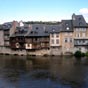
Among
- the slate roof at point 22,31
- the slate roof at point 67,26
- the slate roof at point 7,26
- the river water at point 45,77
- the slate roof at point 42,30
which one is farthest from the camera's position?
the slate roof at point 7,26

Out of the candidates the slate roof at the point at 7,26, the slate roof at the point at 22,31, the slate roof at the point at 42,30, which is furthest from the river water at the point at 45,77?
the slate roof at the point at 7,26

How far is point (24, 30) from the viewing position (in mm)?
100062

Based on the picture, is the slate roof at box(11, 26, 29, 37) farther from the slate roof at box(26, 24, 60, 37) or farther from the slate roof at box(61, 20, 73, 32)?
the slate roof at box(61, 20, 73, 32)

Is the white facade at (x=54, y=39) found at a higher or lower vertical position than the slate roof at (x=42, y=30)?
lower

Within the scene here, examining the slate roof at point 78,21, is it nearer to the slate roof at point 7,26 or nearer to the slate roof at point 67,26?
the slate roof at point 67,26

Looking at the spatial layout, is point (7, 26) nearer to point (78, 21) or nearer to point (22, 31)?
point (22, 31)

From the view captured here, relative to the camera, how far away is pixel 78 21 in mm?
95188

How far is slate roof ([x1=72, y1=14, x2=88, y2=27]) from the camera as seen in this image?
93750 millimetres

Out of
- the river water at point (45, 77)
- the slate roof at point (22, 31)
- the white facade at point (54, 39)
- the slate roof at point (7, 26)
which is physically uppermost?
the slate roof at point (7, 26)

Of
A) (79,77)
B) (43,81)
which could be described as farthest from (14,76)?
(79,77)

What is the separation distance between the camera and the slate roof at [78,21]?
9375 cm

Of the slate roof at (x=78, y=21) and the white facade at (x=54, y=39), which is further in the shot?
the white facade at (x=54, y=39)

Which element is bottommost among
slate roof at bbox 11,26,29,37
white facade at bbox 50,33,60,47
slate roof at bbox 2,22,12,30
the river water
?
the river water

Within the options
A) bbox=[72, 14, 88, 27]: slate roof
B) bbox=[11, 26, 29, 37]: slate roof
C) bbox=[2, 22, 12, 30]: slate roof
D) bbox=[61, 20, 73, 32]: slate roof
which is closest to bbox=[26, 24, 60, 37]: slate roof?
bbox=[61, 20, 73, 32]: slate roof
